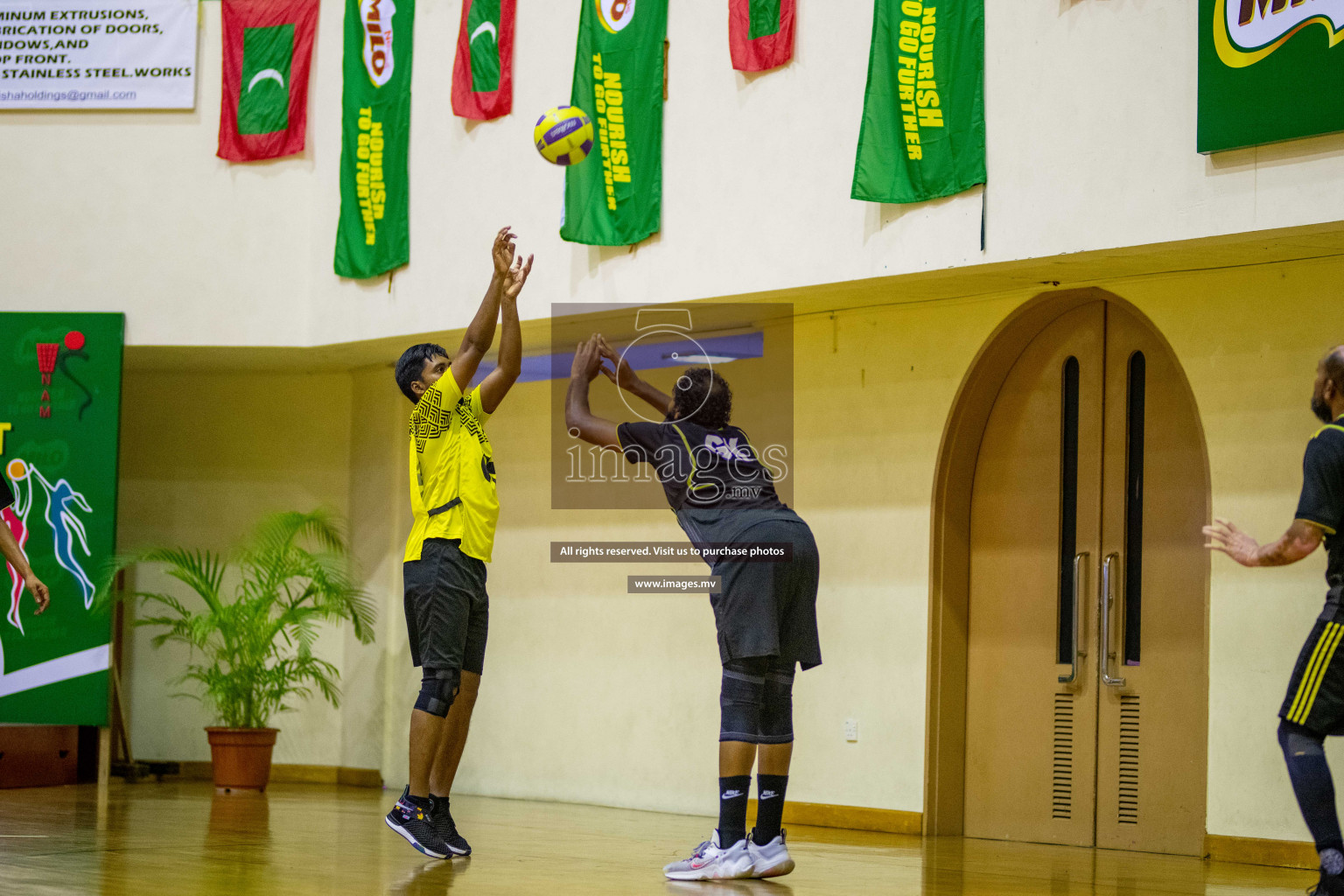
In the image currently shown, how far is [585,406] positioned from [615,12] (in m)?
3.43

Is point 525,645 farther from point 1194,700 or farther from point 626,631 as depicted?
point 1194,700

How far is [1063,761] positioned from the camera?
7.32 meters

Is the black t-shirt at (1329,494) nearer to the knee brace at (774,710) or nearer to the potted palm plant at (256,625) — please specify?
the knee brace at (774,710)

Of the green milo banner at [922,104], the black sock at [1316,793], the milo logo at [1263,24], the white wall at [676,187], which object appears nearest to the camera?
the black sock at [1316,793]

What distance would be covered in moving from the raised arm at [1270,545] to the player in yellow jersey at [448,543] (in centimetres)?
258

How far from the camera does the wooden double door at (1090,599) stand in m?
6.97

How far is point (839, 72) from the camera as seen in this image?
7.16 metres

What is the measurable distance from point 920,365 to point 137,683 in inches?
251

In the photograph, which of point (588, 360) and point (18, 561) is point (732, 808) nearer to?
point (588, 360)

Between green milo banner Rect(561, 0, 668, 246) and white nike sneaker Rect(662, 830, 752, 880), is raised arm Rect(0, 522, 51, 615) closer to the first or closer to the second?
white nike sneaker Rect(662, 830, 752, 880)

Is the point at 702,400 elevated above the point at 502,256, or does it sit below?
below

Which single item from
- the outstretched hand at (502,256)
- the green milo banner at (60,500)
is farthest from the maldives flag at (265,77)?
the outstretched hand at (502,256)

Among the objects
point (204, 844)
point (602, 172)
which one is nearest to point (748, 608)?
point (204, 844)

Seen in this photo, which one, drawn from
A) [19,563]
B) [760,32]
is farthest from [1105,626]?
[19,563]
